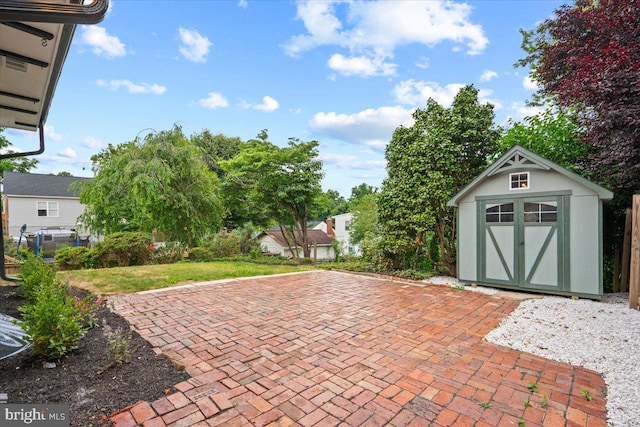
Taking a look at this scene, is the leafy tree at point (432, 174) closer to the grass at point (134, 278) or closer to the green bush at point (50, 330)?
the grass at point (134, 278)

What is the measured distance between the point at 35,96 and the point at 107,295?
133 inches

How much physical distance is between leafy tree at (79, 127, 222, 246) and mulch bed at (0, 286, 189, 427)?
8.65 metres

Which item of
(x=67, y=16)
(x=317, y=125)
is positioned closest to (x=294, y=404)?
(x=67, y=16)

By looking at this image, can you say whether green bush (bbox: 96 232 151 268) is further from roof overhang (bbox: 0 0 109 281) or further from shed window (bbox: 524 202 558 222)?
shed window (bbox: 524 202 558 222)

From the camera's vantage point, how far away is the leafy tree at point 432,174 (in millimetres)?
7140

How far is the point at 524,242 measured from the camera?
568 centimetres

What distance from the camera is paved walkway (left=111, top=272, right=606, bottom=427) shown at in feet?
6.90

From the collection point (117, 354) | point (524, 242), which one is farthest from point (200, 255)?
point (524, 242)

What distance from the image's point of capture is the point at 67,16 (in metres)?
1.51

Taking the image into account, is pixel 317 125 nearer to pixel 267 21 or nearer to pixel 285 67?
pixel 285 67

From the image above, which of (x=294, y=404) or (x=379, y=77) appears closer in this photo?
(x=294, y=404)

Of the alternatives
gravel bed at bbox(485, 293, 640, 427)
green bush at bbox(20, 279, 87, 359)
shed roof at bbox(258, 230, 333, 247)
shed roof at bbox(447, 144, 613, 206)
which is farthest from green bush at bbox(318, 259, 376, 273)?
shed roof at bbox(258, 230, 333, 247)

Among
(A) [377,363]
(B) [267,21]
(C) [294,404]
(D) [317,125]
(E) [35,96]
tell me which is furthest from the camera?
(D) [317,125]

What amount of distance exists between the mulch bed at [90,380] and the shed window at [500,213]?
596cm
